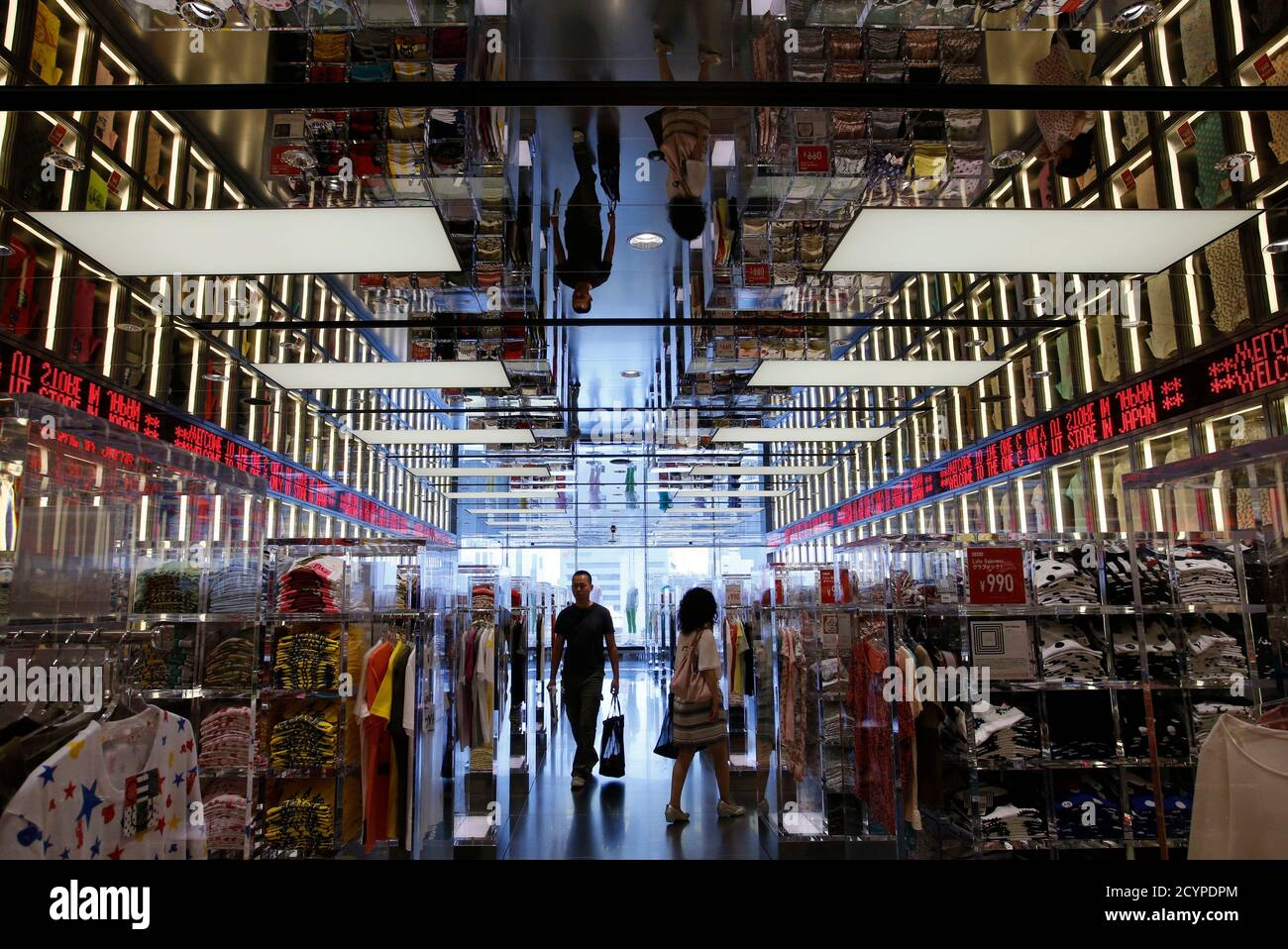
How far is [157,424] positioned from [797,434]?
20.2 ft

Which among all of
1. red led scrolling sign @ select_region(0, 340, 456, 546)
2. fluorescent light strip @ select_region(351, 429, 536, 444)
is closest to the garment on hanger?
red led scrolling sign @ select_region(0, 340, 456, 546)

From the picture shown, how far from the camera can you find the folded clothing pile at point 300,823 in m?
3.96

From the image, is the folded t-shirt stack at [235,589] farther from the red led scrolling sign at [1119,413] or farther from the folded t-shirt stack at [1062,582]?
the red led scrolling sign at [1119,413]

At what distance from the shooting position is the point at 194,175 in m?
7.23

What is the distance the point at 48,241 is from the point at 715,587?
796cm

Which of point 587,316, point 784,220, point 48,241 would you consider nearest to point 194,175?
point 48,241

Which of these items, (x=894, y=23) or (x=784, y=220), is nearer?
(x=894, y=23)

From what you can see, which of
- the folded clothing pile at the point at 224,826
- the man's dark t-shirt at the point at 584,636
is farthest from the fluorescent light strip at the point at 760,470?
the folded clothing pile at the point at 224,826

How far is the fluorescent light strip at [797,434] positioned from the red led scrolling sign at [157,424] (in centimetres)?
396

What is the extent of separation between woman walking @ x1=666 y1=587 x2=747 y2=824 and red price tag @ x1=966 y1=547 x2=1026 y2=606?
2256mm

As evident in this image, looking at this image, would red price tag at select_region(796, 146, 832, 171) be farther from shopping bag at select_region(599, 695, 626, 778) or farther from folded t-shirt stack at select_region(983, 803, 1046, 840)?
shopping bag at select_region(599, 695, 626, 778)
